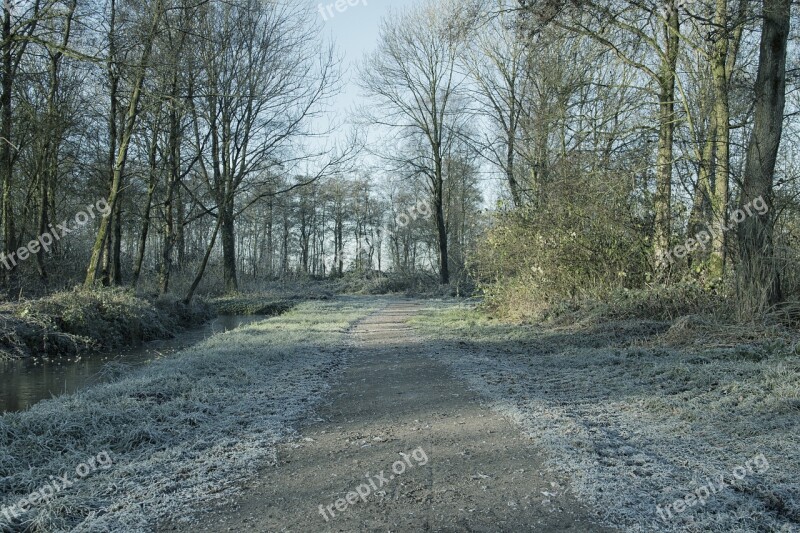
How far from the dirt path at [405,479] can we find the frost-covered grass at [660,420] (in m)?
0.26

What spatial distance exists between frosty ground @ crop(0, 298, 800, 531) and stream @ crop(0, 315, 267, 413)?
1.56 meters

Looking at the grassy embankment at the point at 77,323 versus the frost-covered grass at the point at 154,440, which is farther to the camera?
the grassy embankment at the point at 77,323

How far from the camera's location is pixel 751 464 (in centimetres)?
345

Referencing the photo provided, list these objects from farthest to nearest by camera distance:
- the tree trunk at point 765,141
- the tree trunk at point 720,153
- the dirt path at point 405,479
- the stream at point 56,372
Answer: the tree trunk at point 720,153 → the tree trunk at point 765,141 → the stream at point 56,372 → the dirt path at point 405,479

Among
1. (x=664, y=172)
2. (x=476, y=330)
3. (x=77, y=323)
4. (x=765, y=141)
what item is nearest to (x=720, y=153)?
(x=664, y=172)

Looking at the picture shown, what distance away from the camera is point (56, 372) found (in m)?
9.05

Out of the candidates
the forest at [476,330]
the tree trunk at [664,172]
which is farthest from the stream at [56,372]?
the tree trunk at [664,172]

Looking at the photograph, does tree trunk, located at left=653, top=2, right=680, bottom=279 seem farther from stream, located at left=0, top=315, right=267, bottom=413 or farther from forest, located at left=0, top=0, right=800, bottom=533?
stream, located at left=0, top=315, right=267, bottom=413

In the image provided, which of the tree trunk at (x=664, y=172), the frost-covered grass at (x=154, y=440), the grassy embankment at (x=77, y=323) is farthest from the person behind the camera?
the tree trunk at (x=664, y=172)

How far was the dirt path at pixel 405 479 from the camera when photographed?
9.76 ft

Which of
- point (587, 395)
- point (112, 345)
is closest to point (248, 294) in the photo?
point (112, 345)

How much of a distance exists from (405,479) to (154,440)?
2122 mm

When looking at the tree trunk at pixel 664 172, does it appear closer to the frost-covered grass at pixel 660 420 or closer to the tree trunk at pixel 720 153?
the tree trunk at pixel 720 153

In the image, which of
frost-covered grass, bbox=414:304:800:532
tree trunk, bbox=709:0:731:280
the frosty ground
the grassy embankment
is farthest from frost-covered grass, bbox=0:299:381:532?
tree trunk, bbox=709:0:731:280
